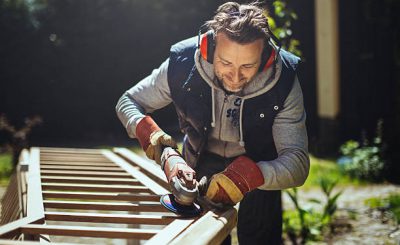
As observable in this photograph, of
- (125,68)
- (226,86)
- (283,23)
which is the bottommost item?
(226,86)

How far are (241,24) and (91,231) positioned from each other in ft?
3.61

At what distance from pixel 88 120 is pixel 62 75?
42.3 inches

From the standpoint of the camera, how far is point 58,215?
7.26 feet

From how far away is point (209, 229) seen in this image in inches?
75.5

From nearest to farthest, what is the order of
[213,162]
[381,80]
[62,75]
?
[213,162] → [381,80] → [62,75]

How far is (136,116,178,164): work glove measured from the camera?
2.61m

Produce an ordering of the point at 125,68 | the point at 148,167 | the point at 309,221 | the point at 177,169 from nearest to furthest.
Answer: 1. the point at 177,169
2. the point at 148,167
3. the point at 309,221
4. the point at 125,68

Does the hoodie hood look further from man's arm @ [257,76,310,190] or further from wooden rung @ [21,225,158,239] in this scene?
wooden rung @ [21,225,158,239]

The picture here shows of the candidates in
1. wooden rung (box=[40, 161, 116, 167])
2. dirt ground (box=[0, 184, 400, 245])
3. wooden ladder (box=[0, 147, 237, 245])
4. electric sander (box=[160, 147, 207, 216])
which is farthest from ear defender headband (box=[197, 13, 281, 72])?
dirt ground (box=[0, 184, 400, 245])

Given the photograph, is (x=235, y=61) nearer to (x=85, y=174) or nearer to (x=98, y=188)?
(x=98, y=188)

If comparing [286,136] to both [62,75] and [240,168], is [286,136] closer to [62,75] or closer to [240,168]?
[240,168]

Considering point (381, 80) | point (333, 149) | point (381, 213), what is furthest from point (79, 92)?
point (381, 213)

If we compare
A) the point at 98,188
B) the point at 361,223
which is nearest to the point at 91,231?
the point at 98,188

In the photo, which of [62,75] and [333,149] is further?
[62,75]
